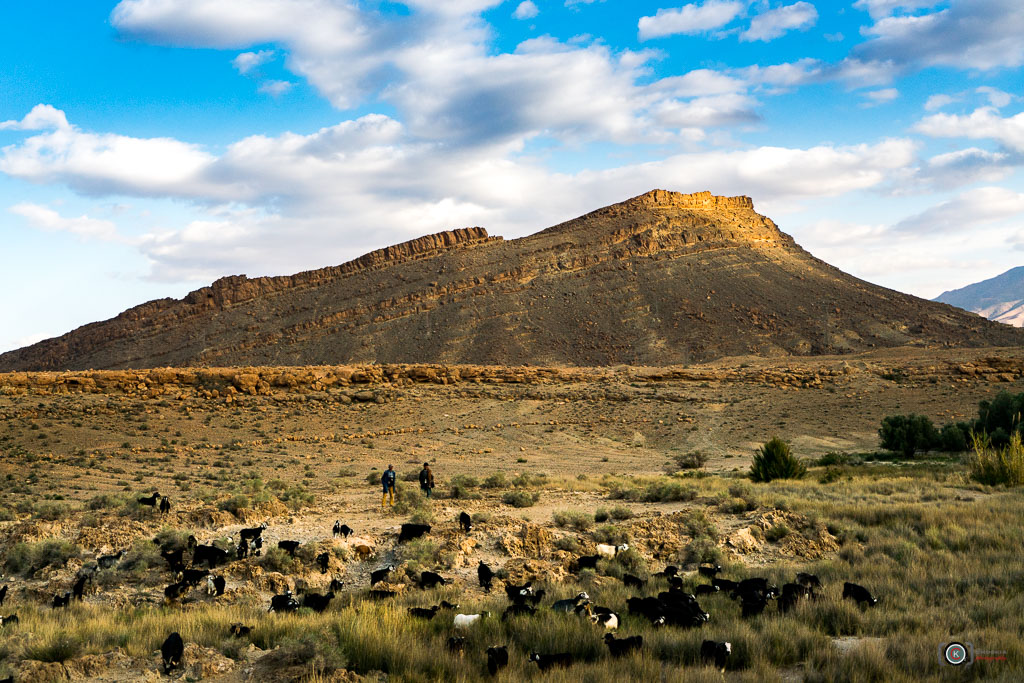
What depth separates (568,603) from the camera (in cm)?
916

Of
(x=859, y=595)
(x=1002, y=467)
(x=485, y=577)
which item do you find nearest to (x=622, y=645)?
(x=859, y=595)

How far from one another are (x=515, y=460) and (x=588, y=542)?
18530mm

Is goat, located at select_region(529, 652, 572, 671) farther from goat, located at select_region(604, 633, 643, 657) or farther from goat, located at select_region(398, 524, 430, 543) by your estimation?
goat, located at select_region(398, 524, 430, 543)

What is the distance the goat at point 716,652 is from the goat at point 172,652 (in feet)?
18.4

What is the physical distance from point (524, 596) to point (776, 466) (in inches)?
655

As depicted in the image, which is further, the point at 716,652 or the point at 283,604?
the point at 283,604

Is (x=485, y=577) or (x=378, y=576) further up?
(x=378, y=576)

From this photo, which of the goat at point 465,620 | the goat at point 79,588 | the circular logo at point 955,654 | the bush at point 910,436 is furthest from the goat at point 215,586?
the bush at point 910,436

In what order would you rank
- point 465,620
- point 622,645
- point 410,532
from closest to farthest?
point 622,645 < point 465,620 < point 410,532

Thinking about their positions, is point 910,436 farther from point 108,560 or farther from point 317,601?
point 108,560

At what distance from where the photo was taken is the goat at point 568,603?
8969 mm

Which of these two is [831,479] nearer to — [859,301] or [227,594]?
[227,594]

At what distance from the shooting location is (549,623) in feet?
27.2

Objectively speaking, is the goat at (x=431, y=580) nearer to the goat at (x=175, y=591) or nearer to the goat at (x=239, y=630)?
the goat at (x=239, y=630)
